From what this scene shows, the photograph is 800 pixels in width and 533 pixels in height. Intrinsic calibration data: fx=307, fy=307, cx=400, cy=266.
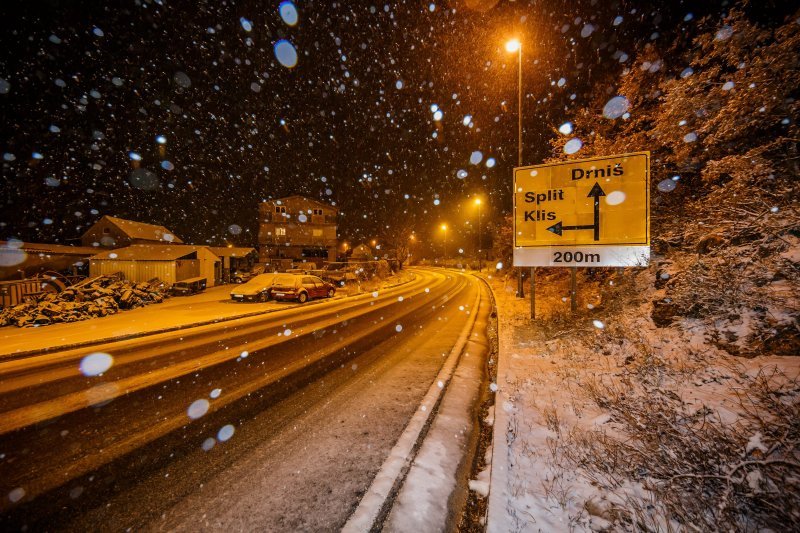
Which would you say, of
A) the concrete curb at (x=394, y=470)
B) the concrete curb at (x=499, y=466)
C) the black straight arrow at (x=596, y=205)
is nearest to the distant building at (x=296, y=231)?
the black straight arrow at (x=596, y=205)

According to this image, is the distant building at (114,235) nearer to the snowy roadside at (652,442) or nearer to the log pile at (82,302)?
the log pile at (82,302)

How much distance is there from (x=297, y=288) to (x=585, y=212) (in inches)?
564

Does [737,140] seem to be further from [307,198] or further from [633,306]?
[307,198]

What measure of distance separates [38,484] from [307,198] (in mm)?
46182

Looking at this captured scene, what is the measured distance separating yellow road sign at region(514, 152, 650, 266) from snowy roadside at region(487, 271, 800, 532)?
2695 millimetres

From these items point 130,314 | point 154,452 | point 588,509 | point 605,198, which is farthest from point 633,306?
point 130,314

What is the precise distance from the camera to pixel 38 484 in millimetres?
3021

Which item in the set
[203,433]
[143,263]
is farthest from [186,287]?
[203,433]

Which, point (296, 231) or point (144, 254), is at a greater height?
point (296, 231)

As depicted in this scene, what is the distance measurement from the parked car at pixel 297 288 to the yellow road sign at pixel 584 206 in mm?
12418

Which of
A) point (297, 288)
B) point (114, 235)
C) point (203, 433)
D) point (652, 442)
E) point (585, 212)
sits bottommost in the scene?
point (203, 433)

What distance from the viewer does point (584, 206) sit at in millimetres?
7867

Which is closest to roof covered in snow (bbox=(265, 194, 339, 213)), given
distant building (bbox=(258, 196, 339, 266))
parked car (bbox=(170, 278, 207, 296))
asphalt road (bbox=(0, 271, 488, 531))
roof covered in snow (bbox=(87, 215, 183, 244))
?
distant building (bbox=(258, 196, 339, 266))

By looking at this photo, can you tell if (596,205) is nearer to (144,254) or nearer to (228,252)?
(144,254)
